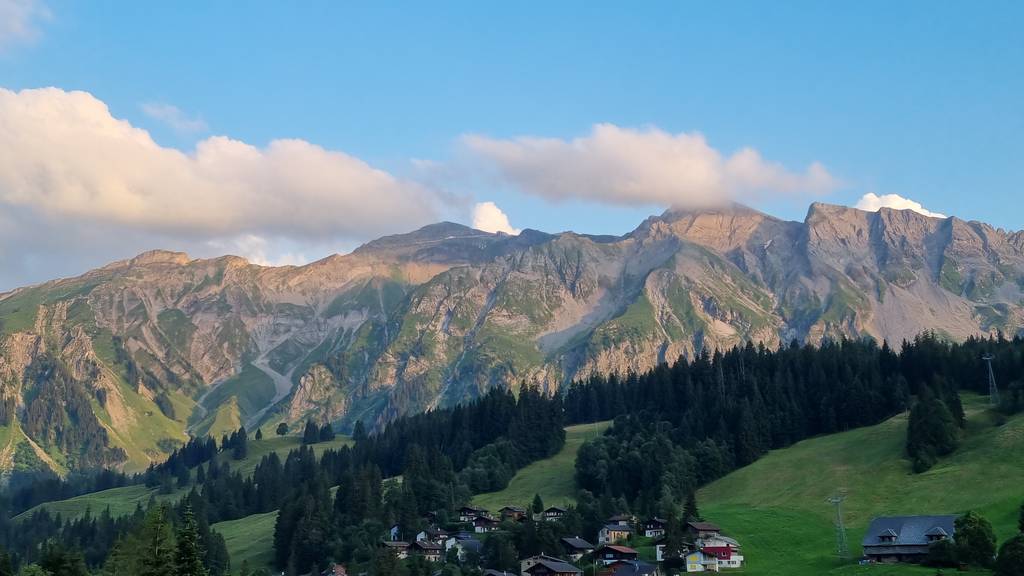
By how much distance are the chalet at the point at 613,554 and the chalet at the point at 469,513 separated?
1509 inches

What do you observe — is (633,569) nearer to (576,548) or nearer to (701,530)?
(701,530)

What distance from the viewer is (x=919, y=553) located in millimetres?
121250

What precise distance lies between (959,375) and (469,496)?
96.1 metres

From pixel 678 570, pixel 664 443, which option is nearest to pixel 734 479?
pixel 664 443

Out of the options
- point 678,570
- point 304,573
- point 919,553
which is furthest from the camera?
point 304,573

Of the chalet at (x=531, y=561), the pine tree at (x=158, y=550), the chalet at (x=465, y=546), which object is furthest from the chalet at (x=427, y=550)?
the pine tree at (x=158, y=550)

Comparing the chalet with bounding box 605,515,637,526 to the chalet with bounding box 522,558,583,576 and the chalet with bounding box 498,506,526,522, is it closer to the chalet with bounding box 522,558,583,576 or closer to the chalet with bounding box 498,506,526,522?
the chalet with bounding box 522,558,583,576

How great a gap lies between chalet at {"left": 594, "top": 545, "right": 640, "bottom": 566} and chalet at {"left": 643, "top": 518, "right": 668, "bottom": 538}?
1121 cm

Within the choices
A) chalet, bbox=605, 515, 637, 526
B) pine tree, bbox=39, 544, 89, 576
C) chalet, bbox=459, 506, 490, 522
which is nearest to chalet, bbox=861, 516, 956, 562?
chalet, bbox=605, 515, 637, 526

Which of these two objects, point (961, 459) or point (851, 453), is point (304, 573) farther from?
point (961, 459)

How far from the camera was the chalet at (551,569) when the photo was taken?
5143 inches

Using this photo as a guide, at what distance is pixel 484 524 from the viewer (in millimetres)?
167125

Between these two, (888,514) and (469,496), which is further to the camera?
(469,496)

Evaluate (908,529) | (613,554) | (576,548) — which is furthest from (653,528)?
(908,529)
